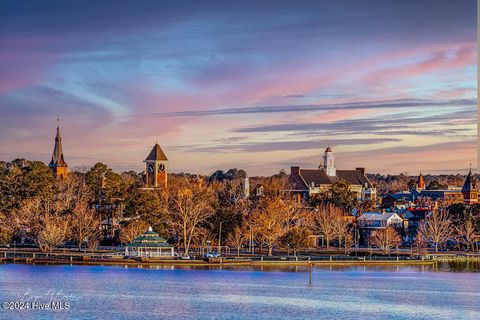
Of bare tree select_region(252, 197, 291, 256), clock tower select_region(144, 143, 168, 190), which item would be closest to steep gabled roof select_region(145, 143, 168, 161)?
clock tower select_region(144, 143, 168, 190)

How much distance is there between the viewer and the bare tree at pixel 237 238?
314 feet

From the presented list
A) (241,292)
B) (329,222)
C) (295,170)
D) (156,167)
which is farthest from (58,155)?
(241,292)

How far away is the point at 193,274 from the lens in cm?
7756

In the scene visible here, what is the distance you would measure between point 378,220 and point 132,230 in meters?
38.2

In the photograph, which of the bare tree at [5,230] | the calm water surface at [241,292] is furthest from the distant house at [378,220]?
the bare tree at [5,230]

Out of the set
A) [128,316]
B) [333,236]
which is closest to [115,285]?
[128,316]

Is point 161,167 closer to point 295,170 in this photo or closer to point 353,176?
point 295,170

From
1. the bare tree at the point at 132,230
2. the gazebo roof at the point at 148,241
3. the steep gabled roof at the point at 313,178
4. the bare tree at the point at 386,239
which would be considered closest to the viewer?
the gazebo roof at the point at 148,241

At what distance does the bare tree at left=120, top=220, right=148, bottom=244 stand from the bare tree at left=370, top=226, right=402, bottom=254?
2698cm

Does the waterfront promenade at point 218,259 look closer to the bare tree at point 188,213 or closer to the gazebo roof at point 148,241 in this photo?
the gazebo roof at point 148,241

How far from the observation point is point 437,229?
108 meters

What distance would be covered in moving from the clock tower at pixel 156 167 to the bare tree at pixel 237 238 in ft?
168

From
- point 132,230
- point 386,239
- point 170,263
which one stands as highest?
point 132,230

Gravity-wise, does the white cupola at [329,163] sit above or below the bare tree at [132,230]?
above
